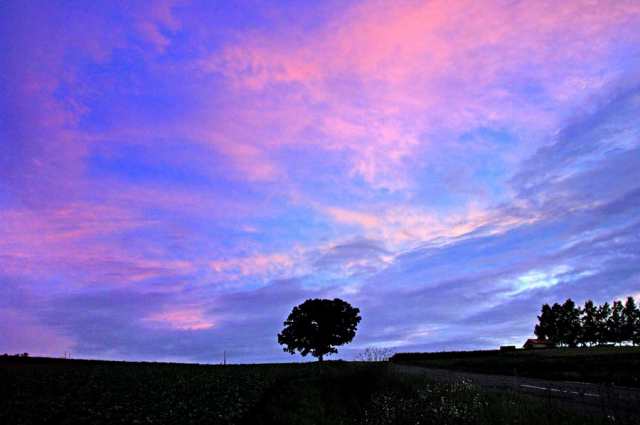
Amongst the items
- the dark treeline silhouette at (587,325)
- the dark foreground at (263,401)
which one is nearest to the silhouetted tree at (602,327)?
the dark treeline silhouette at (587,325)

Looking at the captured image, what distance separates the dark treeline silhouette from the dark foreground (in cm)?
11723

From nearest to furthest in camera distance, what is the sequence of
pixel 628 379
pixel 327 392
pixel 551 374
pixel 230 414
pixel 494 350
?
pixel 230 414, pixel 327 392, pixel 628 379, pixel 551 374, pixel 494 350

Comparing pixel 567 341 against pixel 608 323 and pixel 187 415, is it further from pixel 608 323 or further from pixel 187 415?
pixel 187 415

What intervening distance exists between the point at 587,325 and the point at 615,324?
9.00 meters

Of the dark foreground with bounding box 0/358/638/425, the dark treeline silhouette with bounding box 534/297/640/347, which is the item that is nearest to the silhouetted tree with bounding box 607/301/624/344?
the dark treeline silhouette with bounding box 534/297/640/347

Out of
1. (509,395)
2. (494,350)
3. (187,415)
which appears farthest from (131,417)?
(494,350)

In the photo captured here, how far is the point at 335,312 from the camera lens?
78.9 metres

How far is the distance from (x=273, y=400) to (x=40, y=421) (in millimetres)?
8898

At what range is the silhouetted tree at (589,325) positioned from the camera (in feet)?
427

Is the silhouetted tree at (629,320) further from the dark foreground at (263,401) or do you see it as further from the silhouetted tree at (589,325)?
the dark foreground at (263,401)

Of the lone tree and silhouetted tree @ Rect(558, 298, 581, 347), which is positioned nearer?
the lone tree

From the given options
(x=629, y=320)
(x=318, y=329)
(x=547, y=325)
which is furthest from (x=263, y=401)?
(x=629, y=320)

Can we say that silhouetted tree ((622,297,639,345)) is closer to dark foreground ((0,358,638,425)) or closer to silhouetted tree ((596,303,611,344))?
silhouetted tree ((596,303,611,344))

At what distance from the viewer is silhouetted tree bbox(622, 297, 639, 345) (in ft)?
437
